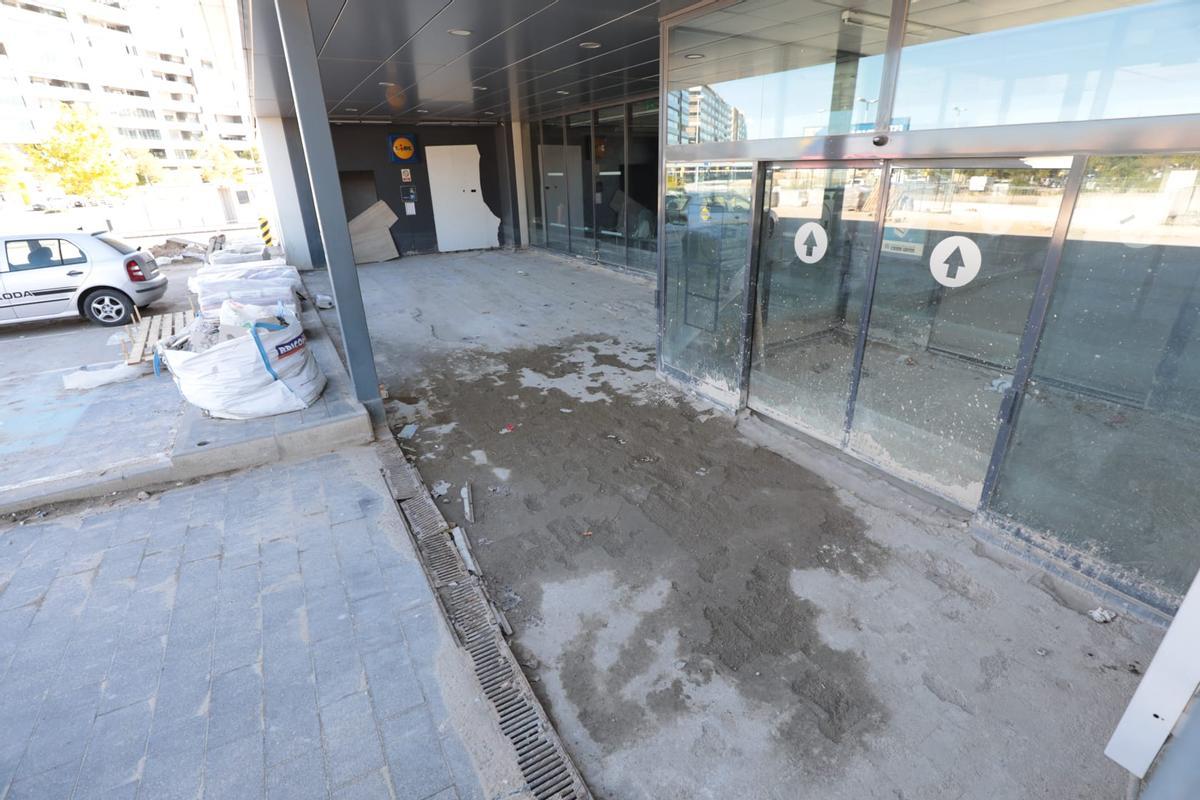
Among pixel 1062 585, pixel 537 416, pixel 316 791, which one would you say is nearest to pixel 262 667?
pixel 316 791

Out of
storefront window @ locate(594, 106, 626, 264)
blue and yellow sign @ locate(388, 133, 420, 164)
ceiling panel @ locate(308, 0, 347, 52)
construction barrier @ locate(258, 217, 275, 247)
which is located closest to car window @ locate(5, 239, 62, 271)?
ceiling panel @ locate(308, 0, 347, 52)

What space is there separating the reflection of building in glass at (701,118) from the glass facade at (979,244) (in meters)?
0.02

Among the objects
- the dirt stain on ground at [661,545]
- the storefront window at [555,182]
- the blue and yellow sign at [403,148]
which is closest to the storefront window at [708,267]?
the dirt stain on ground at [661,545]

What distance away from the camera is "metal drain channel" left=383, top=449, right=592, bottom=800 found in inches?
82.1

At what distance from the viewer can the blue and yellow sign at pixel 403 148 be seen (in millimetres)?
13047

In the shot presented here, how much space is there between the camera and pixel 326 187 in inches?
164

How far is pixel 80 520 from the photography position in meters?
3.61

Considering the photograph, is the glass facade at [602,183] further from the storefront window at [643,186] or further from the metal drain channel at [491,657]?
the metal drain channel at [491,657]

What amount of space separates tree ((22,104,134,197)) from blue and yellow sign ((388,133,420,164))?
21.6 m

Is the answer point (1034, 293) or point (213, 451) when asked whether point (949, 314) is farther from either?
point (213, 451)

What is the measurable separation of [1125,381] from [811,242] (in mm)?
2055

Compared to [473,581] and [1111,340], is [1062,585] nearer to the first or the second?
[1111,340]

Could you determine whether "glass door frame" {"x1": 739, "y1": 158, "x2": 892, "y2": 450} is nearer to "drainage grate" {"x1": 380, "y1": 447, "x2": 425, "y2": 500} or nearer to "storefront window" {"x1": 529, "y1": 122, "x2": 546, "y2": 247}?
"drainage grate" {"x1": 380, "y1": 447, "x2": 425, "y2": 500}

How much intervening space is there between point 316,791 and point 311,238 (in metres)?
12.4
